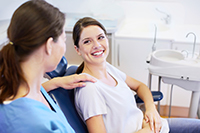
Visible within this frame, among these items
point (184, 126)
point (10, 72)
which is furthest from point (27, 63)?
point (184, 126)

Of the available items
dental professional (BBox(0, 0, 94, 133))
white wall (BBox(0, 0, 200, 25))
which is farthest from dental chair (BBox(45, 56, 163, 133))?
white wall (BBox(0, 0, 200, 25))

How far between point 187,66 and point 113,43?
916 millimetres

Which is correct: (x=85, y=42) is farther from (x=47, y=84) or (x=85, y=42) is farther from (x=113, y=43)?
(x=113, y=43)

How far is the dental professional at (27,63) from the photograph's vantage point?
2.31ft

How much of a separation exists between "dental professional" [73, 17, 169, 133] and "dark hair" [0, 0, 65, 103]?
16.2 inches

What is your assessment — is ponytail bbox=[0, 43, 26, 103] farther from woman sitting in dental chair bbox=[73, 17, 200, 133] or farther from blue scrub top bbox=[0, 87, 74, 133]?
woman sitting in dental chair bbox=[73, 17, 200, 133]

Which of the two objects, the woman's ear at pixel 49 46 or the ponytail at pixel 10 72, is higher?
the woman's ear at pixel 49 46

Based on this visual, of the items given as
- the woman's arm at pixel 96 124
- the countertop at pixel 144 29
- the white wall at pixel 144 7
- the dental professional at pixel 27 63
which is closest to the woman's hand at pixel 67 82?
the woman's arm at pixel 96 124

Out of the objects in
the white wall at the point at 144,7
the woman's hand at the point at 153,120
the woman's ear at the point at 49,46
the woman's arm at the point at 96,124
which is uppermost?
the woman's ear at the point at 49,46

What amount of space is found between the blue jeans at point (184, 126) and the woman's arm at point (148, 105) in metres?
0.14

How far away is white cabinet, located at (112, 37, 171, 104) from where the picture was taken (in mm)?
2164

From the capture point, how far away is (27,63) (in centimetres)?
75

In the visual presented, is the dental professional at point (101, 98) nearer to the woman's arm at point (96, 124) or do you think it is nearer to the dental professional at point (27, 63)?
the woman's arm at point (96, 124)

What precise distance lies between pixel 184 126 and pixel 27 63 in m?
0.99
